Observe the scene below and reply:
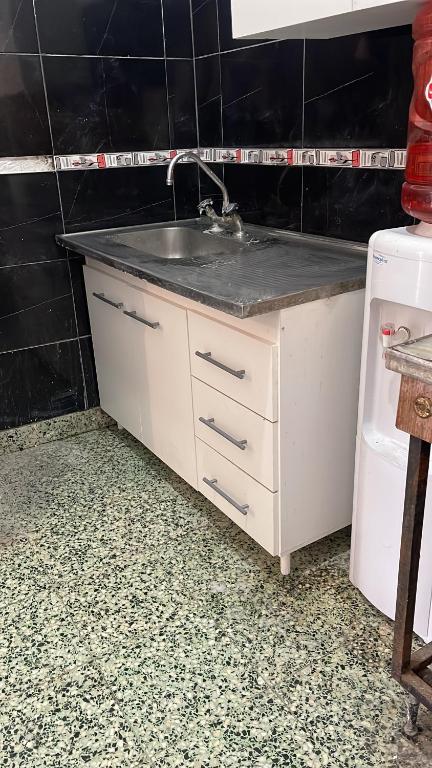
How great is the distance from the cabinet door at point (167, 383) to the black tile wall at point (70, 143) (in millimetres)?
522

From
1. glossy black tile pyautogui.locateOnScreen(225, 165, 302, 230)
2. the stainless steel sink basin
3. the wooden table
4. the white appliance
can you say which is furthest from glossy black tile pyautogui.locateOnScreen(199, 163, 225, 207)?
the wooden table

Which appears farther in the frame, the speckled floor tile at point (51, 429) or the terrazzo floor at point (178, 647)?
the speckled floor tile at point (51, 429)

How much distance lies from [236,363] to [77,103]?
138cm

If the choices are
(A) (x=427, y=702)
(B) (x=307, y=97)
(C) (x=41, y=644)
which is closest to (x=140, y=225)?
(B) (x=307, y=97)

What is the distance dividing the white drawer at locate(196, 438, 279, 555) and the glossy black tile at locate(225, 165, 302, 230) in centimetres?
90

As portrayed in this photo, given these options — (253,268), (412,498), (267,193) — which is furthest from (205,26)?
(412,498)

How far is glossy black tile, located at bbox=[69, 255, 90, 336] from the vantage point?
2.49 metres

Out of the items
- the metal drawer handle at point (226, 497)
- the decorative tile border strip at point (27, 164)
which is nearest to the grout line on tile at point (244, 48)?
the decorative tile border strip at point (27, 164)

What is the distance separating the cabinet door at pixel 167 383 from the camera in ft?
6.16

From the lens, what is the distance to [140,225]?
2.57 metres

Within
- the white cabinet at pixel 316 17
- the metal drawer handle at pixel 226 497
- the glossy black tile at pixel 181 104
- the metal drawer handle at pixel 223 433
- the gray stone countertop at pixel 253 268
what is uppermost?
the white cabinet at pixel 316 17

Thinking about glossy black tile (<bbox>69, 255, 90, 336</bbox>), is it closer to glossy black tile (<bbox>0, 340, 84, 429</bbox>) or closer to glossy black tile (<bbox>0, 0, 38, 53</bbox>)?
glossy black tile (<bbox>0, 340, 84, 429</bbox>)

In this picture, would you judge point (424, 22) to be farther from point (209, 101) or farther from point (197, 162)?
point (209, 101)

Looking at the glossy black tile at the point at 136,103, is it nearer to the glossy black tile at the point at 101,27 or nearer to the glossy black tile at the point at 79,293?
the glossy black tile at the point at 101,27
